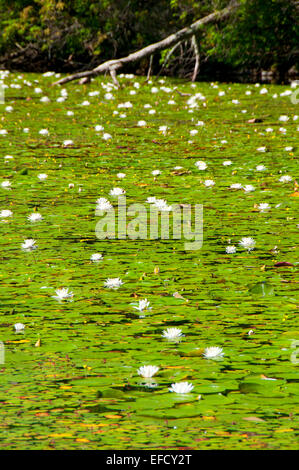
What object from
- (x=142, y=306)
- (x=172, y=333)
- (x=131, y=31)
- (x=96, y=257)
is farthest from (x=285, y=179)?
(x=131, y=31)

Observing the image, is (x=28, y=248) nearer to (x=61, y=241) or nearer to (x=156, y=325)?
(x=61, y=241)

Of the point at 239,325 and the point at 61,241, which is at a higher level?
the point at 61,241

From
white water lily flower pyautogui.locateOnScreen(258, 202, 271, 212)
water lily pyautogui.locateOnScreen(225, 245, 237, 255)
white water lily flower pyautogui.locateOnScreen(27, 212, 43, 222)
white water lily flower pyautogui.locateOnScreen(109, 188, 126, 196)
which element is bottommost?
water lily pyautogui.locateOnScreen(225, 245, 237, 255)

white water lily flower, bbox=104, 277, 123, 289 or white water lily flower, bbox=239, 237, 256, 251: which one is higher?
white water lily flower, bbox=239, 237, 256, 251

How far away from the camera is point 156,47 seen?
12.9m

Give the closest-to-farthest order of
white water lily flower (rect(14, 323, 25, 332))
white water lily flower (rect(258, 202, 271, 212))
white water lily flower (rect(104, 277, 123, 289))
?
white water lily flower (rect(14, 323, 25, 332)) < white water lily flower (rect(104, 277, 123, 289)) < white water lily flower (rect(258, 202, 271, 212))

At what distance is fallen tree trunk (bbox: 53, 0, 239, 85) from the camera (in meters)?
12.2

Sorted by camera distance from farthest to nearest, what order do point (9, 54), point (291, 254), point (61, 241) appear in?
point (9, 54)
point (61, 241)
point (291, 254)

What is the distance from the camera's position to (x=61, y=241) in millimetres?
4727

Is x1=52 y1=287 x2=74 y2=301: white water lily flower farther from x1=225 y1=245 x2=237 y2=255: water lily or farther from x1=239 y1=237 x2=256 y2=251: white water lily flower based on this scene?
x1=239 y1=237 x2=256 y2=251: white water lily flower

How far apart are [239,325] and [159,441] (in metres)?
1.05

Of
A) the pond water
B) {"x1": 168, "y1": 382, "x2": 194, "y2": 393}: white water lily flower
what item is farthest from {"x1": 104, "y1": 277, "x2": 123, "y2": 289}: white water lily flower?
{"x1": 168, "y1": 382, "x2": 194, "y2": 393}: white water lily flower
